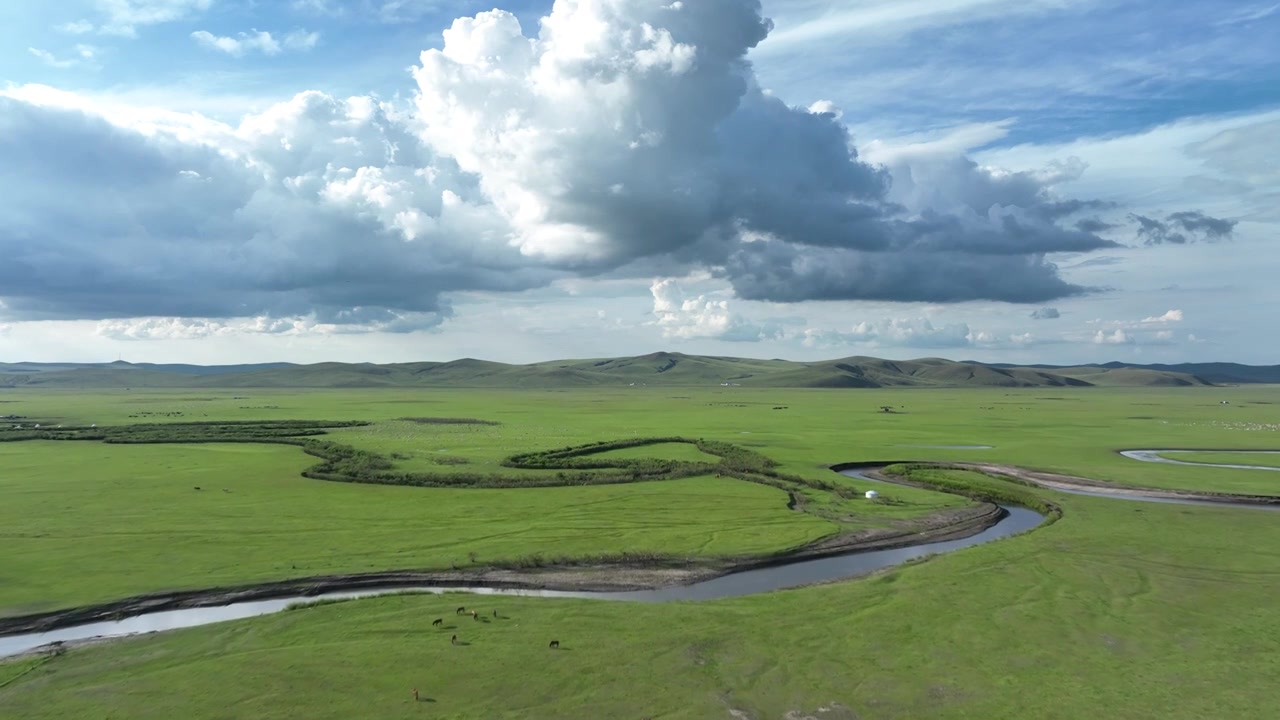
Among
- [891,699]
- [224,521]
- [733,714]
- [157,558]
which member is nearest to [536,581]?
[733,714]

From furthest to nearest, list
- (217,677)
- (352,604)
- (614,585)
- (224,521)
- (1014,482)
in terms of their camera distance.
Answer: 1. (1014,482)
2. (224,521)
3. (614,585)
4. (352,604)
5. (217,677)

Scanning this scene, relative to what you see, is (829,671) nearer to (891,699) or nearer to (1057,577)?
(891,699)

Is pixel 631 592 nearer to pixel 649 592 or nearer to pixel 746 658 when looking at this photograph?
pixel 649 592

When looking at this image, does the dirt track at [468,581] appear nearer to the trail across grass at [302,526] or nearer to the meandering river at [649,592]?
the meandering river at [649,592]

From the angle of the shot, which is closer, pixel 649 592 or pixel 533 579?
pixel 649 592

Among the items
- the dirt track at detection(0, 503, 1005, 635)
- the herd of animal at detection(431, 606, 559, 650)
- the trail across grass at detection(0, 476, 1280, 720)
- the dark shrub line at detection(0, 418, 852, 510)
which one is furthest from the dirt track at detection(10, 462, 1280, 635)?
the dark shrub line at detection(0, 418, 852, 510)

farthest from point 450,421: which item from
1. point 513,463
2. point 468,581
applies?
point 468,581

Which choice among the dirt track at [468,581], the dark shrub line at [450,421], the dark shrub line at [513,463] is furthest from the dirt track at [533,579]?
the dark shrub line at [450,421]

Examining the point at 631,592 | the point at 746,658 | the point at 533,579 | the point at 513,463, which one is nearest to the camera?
the point at 746,658

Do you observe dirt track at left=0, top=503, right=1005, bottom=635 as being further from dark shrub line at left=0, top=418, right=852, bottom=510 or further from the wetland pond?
dark shrub line at left=0, top=418, right=852, bottom=510
